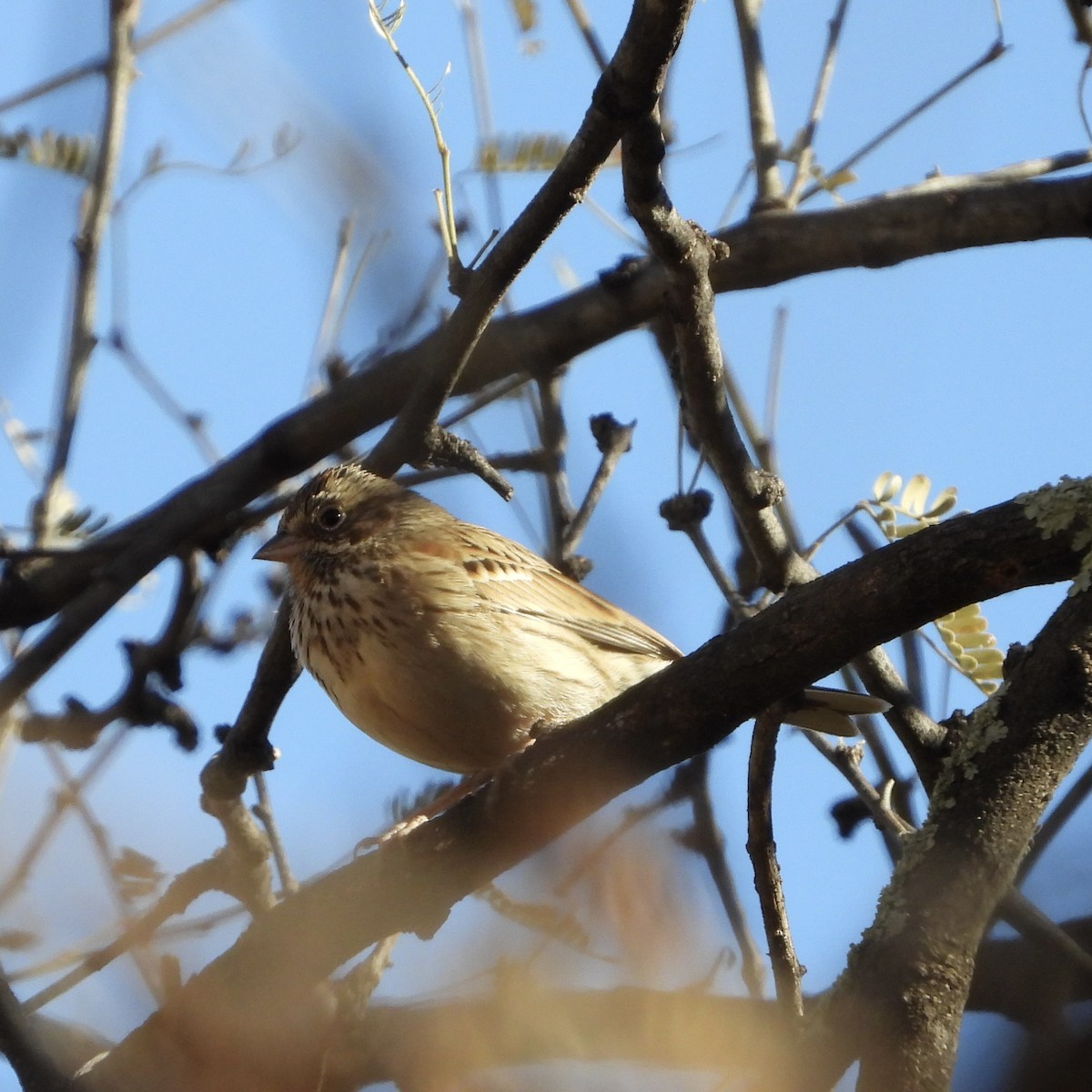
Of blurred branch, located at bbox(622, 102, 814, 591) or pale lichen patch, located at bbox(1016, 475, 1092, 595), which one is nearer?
pale lichen patch, located at bbox(1016, 475, 1092, 595)

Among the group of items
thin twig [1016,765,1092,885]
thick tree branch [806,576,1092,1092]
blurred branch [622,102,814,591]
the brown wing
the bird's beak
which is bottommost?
thick tree branch [806,576,1092,1092]

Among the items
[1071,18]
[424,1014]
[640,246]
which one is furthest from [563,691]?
[1071,18]

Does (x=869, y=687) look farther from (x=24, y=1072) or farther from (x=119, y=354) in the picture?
(x=119, y=354)

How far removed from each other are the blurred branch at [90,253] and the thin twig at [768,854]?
290 cm

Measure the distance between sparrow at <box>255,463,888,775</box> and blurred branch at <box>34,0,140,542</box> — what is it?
2.62 ft

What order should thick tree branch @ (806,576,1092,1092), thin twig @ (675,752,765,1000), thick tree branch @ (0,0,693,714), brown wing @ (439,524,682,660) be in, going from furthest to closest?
brown wing @ (439,524,682,660), thin twig @ (675,752,765,1000), thick tree branch @ (0,0,693,714), thick tree branch @ (806,576,1092,1092)

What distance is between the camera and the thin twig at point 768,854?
350 centimetres

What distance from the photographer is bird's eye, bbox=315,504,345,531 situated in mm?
5465

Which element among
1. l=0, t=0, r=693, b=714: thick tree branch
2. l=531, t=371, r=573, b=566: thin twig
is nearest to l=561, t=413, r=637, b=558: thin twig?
l=531, t=371, r=573, b=566: thin twig

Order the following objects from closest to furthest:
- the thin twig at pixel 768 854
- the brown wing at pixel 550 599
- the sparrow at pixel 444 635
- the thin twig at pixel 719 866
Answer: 1. the thin twig at pixel 768 854
2. the thin twig at pixel 719 866
3. the sparrow at pixel 444 635
4. the brown wing at pixel 550 599

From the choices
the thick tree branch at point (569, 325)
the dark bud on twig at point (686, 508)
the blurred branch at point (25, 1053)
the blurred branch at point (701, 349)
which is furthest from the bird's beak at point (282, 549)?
the blurred branch at point (25, 1053)

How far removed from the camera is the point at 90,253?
17.5 ft

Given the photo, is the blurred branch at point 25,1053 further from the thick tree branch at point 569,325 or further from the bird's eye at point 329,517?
the bird's eye at point 329,517

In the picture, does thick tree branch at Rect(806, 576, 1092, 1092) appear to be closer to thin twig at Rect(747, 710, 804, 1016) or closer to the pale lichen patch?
the pale lichen patch
